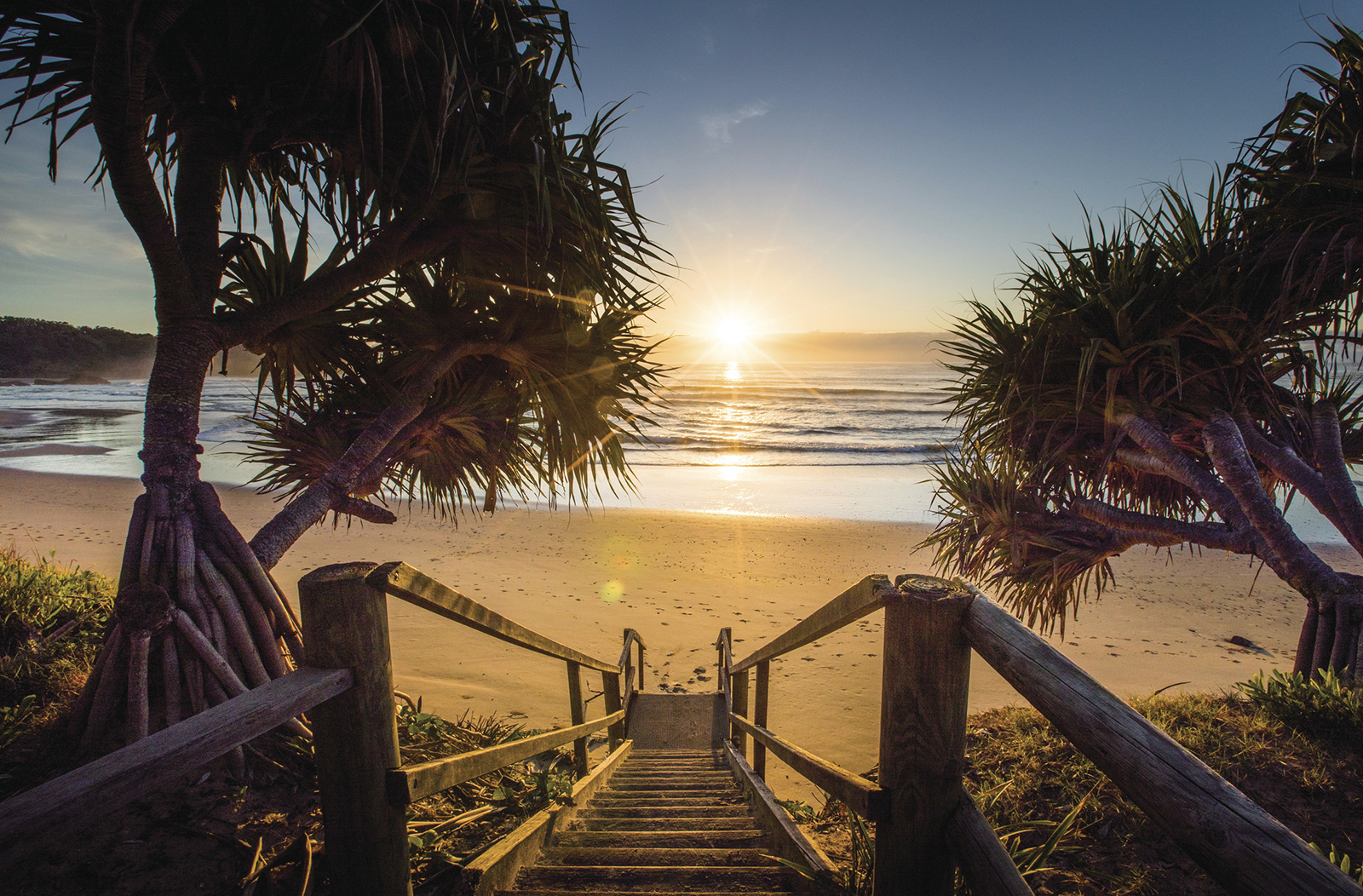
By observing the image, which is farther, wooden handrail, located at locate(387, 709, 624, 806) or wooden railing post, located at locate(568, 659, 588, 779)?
wooden railing post, located at locate(568, 659, 588, 779)

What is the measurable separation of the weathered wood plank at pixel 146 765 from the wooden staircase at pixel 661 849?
1.15 meters

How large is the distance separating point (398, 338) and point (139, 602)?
2095 millimetres

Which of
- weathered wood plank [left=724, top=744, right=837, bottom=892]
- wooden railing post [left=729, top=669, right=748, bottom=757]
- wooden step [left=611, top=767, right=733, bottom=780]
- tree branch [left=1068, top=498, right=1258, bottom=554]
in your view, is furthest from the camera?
wooden railing post [left=729, top=669, right=748, bottom=757]

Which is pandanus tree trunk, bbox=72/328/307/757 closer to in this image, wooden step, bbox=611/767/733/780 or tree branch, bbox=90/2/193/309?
tree branch, bbox=90/2/193/309

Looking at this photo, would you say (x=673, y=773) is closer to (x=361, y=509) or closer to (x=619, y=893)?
(x=619, y=893)

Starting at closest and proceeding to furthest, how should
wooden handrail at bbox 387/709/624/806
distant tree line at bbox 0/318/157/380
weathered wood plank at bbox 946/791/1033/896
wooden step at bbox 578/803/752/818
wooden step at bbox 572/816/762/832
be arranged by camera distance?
weathered wood plank at bbox 946/791/1033/896
wooden handrail at bbox 387/709/624/806
wooden step at bbox 572/816/762/832
wooden step at bbox 578/803/752/818
distant tree line at bbox 0/318/157/380

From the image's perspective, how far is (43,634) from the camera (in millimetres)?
3373

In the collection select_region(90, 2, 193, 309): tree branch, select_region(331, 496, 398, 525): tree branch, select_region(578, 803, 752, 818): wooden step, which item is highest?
select_region(90, 2, 193, 309): tree branch

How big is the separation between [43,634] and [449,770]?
351cm

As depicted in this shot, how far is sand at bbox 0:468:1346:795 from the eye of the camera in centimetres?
592

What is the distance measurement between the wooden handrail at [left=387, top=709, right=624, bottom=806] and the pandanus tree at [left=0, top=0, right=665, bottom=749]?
1274 millimetres

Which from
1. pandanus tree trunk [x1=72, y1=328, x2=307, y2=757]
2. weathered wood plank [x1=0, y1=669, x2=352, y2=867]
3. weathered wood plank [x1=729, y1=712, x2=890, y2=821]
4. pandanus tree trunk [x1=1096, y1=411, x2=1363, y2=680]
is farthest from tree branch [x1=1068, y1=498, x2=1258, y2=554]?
pandanus tree trunk [x1=72, y1=328, x2=307, y2=757]

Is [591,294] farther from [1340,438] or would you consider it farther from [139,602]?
[1340,438]

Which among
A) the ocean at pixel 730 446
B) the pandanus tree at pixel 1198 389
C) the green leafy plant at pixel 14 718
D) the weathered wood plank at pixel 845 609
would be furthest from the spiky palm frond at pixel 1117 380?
the green leafy plant at pixel 14 718
